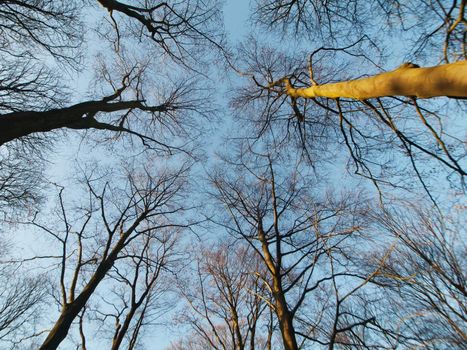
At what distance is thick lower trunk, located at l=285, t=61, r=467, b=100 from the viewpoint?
192cm

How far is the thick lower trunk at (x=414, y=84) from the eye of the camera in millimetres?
1919

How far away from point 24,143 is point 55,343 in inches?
191

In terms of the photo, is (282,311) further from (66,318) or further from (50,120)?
(50,120)

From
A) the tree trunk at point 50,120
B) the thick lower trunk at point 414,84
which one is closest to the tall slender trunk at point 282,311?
the thick lower trunk at point 414,84

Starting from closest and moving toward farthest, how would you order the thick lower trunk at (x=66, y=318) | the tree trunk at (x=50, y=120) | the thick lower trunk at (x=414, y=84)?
the thick lower trunk at (x=414, y=84) → the tree trunk at (x=50, y=120) → the thick lower trunk at (x=66, y=318)

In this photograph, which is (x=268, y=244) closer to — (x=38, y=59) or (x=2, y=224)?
(x=38, y=59)

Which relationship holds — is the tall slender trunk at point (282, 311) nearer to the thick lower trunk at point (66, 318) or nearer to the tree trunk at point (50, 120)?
the thick lower trunk at point (66, 318)

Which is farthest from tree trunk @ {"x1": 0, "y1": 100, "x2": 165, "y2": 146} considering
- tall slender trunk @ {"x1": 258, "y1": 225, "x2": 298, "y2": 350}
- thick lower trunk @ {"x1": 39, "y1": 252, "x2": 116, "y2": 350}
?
tall slender trunk @ {"x1": 258, "y1": 225, "x2": 298, "y2": 350}

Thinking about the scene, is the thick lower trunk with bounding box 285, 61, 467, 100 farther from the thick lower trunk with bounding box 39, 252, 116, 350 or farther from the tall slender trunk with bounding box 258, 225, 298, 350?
the thick lower trunk with bounding box 39, 252, 116, 350

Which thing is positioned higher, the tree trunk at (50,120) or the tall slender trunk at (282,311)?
the tree trunk at (50,120)

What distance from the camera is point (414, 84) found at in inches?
90.0

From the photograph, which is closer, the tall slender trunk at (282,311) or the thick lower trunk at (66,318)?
the tall slender trunk at (282,311)

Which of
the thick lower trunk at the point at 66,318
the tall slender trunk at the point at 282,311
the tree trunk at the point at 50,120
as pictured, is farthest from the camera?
the thick lower trunk at the point at 66,318

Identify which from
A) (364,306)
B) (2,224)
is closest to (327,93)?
(364,306)
